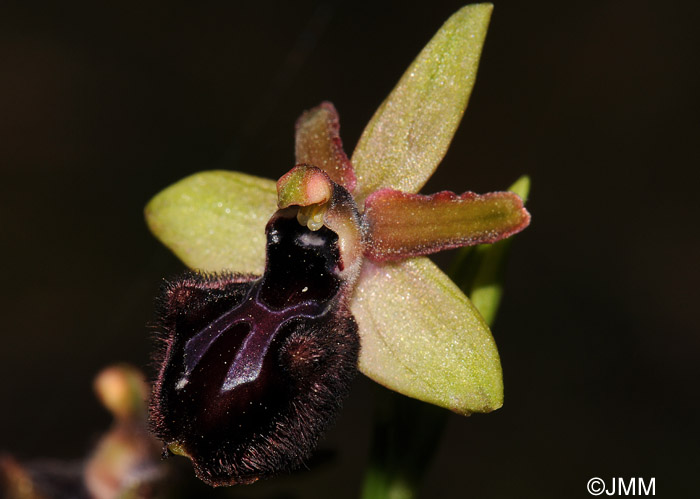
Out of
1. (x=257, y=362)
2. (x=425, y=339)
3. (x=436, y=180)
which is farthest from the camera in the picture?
(x=436, y=180)

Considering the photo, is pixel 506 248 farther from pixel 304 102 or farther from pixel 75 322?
pixel 304 102

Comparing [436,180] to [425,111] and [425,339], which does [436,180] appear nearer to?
[425,111]

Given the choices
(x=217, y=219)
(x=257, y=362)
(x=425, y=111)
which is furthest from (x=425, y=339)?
(x=217, y=219)

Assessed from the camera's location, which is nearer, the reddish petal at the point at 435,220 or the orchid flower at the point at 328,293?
the orchid flower at the point at 328,293

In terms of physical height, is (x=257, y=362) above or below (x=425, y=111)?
below

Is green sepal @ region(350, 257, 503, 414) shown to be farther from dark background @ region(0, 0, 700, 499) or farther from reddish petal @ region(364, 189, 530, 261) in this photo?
dark background @ region(0, 0, 700, 499)

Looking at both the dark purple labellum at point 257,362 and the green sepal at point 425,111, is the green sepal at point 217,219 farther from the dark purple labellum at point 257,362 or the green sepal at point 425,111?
the green sepal at point 425,111

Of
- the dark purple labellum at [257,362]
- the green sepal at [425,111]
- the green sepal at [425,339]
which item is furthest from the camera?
the green sepal at [425,111]

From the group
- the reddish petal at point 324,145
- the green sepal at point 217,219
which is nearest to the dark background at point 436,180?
the green sepal at point 217,219
